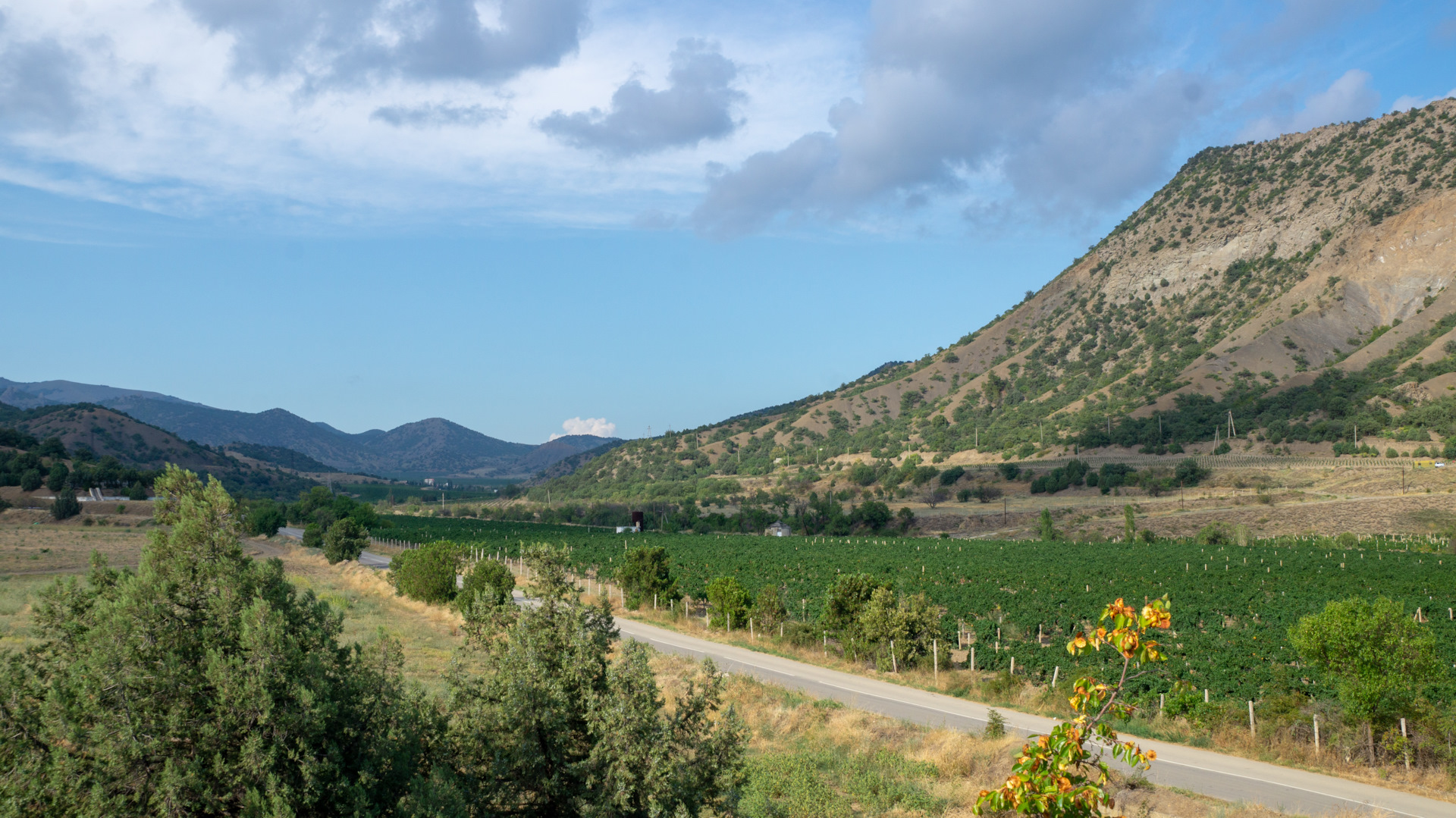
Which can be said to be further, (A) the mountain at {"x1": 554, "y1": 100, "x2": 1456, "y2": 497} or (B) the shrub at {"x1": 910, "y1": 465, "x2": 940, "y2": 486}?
(B) the shrub at {"x1": 910, "y1": 465, "x2": 940, "y2": 486}

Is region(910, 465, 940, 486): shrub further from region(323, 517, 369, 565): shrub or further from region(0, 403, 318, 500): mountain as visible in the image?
region(0, 403, 318, 500): mountain

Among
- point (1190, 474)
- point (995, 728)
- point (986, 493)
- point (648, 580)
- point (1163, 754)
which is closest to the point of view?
point (995, 728)

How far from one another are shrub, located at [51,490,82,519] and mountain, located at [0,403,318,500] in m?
75.2

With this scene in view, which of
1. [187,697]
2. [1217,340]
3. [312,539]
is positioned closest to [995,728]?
[187,697]

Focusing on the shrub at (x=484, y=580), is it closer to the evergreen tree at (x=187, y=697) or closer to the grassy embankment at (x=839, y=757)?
the grassy embankment at (x=839, y=757)

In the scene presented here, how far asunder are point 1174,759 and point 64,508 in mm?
114464

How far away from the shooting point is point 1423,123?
136125mm

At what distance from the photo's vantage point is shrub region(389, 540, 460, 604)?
45.9 m

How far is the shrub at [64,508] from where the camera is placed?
97.2 meters

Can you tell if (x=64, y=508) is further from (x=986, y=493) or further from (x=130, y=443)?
(x=986, y=493)

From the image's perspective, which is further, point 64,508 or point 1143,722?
point 64,508

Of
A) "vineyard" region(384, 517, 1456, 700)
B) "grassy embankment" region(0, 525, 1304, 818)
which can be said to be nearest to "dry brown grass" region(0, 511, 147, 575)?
"vineyard" region(384, 517, 1456, 700)

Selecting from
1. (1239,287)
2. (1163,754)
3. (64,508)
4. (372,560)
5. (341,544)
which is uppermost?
(1239,287)

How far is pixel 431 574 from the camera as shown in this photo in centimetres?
4616
